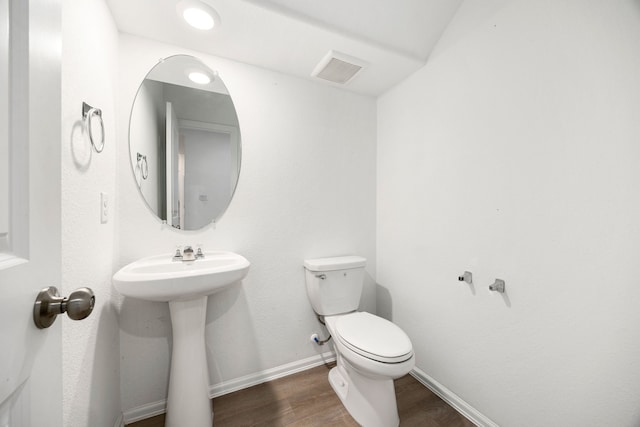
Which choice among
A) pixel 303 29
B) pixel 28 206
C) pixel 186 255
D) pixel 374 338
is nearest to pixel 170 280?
pixel 186 255

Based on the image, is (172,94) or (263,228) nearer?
(172,94)

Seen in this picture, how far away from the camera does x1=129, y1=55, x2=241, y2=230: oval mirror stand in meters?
1.36

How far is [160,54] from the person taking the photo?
53.9 inches

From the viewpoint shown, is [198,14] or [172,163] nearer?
[198,14]

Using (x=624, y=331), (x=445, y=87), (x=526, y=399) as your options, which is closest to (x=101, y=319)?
(x=526, y=399)

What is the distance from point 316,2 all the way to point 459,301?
171 centimetres

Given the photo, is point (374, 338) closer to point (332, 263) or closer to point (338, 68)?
point (332, 263)

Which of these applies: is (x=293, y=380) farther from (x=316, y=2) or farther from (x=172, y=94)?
(x=316, y=2)

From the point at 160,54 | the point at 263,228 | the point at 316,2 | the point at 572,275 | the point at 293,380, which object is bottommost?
the point at 293,380

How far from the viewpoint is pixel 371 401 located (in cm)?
125

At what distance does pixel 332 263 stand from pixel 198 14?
4.87 feet

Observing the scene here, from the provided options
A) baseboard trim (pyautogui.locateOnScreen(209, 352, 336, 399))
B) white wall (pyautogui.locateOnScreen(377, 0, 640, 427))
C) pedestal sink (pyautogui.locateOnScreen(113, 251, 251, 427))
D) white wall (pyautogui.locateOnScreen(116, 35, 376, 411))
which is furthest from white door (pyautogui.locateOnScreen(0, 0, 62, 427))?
white wall (pyautogui.locateOnScreen(377, 0, 640, 427))

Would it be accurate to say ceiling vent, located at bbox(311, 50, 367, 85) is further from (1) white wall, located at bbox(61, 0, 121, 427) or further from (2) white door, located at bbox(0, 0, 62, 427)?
(2) white door, located at bbox(0, 0, 62, 427)

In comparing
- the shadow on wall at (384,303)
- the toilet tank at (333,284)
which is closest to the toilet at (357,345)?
the toilet tank at (333,284)
